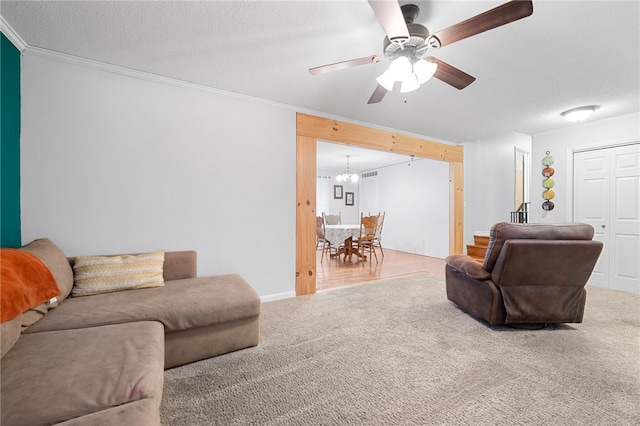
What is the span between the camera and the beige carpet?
137 cm

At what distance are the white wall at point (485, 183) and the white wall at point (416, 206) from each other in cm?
90

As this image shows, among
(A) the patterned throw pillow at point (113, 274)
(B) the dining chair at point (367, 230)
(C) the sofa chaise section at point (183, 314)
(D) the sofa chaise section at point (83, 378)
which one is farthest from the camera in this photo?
(B) the dining chair at point (367, 230)

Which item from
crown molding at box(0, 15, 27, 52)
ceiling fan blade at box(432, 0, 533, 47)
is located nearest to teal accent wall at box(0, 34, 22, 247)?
crown molding at box(0, 15, 27, 52)

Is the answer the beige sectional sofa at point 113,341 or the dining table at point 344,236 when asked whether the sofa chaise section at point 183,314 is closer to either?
the beige sectional sofa at point 113,341

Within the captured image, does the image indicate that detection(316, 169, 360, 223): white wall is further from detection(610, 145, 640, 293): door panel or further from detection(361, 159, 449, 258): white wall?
detection(610, 145, 640, 293): door panel

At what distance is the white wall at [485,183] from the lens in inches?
195

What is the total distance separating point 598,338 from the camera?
2170 millimetres

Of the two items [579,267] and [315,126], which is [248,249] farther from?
[579,267]

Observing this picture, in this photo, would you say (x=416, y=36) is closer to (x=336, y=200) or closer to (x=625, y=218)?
(x=625, y=218)

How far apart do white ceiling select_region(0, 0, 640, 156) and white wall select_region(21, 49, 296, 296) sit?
9.4 inches

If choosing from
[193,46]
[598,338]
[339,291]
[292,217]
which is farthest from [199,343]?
[598,338]

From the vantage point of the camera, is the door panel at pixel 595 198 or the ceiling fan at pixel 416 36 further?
A: the door panel at pixel 595 198

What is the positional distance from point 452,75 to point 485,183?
12.5 feet

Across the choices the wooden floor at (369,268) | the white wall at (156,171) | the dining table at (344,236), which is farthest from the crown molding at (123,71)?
the dining table at (344,236)
